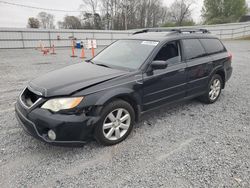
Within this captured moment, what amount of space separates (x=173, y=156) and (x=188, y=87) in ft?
5.45

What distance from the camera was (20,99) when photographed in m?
2.82

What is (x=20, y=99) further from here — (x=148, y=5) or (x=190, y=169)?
(x=148, y=5)

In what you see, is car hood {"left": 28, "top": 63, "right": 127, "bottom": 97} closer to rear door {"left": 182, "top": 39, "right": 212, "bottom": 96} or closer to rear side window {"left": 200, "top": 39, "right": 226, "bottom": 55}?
rear door {"left": 182, "top": 39, "right": 212, "bottom": 96}

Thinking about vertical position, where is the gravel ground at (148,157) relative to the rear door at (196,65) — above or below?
below

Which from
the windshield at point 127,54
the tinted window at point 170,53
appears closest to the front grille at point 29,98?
the windshield at point 127,54

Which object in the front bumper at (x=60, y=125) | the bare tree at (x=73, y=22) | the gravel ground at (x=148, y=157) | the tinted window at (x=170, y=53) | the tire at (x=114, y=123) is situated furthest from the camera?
the bare tree at (x=73, y=22)

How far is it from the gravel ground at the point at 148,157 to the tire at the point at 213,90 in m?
0.66

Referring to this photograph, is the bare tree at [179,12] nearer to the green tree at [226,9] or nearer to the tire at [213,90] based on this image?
the green tree at [226,9]

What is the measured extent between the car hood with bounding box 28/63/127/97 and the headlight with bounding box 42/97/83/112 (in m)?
0.08

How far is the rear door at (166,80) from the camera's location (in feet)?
10.1

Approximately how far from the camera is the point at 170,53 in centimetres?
345

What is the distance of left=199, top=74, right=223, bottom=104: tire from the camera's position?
4275 millimetres

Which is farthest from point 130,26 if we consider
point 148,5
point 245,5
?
point 245,5

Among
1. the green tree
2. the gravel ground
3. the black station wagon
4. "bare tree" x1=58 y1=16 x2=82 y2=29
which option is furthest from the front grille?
the green tree
